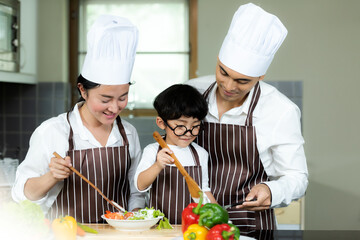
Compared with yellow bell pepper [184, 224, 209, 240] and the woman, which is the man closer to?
the woman

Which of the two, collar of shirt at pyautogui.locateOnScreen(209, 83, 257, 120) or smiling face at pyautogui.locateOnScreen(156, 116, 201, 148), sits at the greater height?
collar of shirt at pyautogui.locateOnScreen(209, 83, 257, 120)

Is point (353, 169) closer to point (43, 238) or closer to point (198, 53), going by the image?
point (198, 53)

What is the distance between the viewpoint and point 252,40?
1650 millimetres

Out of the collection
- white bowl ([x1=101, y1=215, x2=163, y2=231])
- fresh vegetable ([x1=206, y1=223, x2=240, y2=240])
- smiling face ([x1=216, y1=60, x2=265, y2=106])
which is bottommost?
white bowl ([x1=101, y1=215, x2=163, y2=231])

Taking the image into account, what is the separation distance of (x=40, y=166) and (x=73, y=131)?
163 millimetres

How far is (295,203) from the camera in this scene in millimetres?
3012

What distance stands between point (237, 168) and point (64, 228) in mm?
706

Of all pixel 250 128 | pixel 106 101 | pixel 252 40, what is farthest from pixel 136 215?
pixel 252 40

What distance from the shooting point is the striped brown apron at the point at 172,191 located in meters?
1.69

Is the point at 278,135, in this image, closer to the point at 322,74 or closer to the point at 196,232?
the point at 196,232

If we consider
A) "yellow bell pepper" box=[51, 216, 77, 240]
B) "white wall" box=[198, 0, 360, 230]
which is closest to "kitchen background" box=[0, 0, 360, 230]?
"white wall" box=[198, 0, 360, 230]

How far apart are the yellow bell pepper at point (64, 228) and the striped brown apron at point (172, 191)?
1.54 ft

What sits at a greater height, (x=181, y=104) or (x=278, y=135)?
(x=181, y=104)

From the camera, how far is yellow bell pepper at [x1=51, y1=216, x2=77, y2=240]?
1.27m
